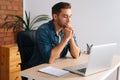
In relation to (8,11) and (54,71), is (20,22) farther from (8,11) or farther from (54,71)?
(54,71)

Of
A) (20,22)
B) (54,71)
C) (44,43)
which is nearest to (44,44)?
(44,43)

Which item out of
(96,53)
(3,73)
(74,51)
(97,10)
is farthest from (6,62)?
(96,53)

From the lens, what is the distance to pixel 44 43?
5.99 ft

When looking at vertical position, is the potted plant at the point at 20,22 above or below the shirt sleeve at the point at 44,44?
above

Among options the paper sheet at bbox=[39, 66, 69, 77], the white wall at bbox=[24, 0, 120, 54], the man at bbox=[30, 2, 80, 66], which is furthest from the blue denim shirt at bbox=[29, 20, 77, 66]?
the white wall at bbox=[24, 0, 120, 54]

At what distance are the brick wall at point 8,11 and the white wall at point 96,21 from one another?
94 cm

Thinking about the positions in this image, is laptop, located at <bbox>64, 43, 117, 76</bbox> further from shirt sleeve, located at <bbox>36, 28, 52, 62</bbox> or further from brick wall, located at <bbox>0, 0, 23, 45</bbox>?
brick wall, located at <bbox>0, 0, 23, 45</bbox>

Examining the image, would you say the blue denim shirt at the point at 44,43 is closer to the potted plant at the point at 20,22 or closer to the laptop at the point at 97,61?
the laptop at the point at 97,61

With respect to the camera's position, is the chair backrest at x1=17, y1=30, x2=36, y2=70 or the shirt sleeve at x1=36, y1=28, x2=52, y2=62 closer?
the shirt sleeve at x1=36, y1=28, x2=52, y2=62

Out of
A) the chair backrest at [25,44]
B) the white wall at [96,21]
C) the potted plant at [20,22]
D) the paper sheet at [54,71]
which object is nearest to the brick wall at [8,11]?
the potted plant at [20,22]

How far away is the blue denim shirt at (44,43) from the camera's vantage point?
1801mm

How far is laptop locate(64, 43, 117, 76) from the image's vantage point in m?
1.43

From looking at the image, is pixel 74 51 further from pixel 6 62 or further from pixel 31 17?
pixel 31 17

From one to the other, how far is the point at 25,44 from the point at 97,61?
0.81 meters
